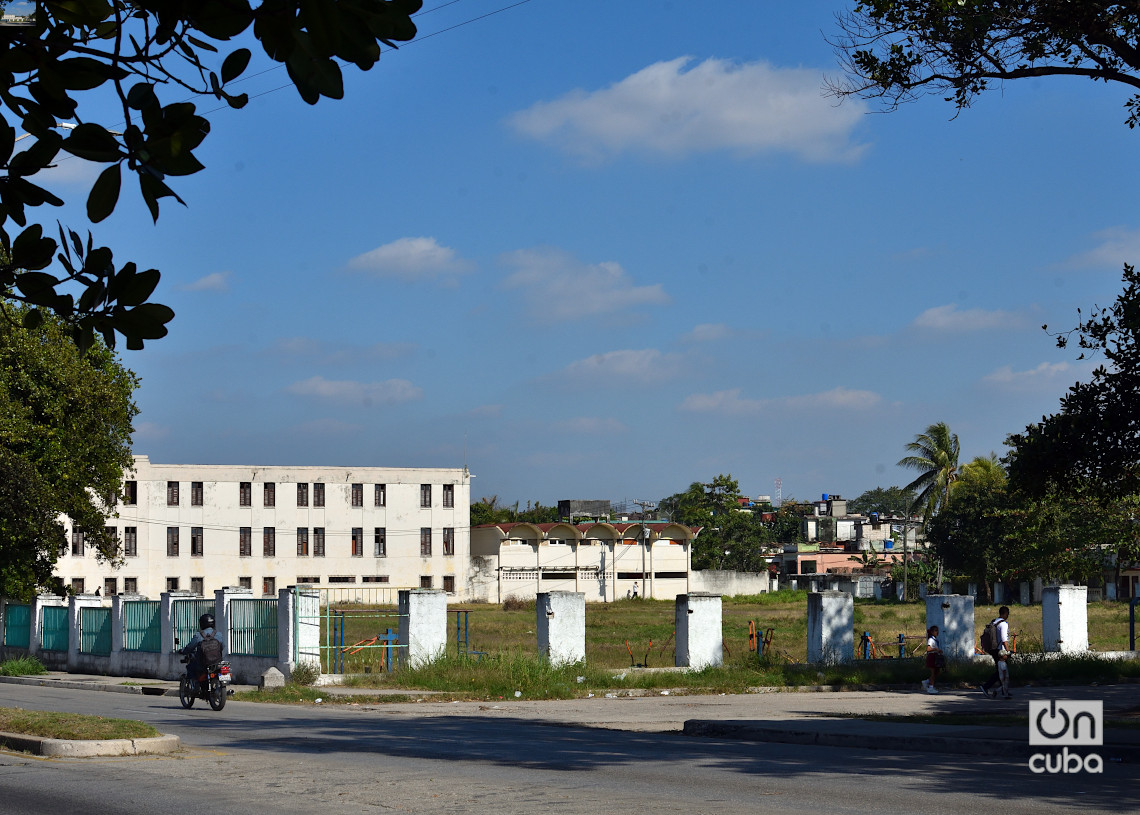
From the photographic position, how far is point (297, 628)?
85.9 feet

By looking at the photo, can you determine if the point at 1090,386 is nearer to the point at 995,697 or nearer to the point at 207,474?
the point at 995,697

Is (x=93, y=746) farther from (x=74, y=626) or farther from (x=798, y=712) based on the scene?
(x=74, y=626)

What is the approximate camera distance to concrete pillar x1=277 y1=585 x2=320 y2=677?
26.1m

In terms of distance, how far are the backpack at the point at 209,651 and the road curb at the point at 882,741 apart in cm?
845

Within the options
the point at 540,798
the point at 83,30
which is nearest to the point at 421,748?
the point at 540,798

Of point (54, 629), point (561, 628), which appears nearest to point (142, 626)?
point (54, 629)

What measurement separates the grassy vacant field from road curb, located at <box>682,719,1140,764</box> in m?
10.7

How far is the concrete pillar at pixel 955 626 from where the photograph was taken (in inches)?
1132

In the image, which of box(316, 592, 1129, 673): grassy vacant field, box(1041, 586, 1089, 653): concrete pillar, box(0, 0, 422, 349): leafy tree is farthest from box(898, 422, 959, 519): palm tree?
box(0, 0, 422, 349): leafy tree

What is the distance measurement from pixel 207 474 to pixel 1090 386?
2681 inches

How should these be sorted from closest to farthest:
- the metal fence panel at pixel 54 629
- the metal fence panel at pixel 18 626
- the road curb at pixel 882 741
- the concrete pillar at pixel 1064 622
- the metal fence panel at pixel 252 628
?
the road curb at pixel 882 741 < the metal fence panel at pixel 252 628 < the concrete pillar at pixel 1064 622 < the metal fence panel at pixel 54 629 < the metal fence panel at pixel 18 626

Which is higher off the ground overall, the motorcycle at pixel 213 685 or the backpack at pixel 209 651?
the backpack at pixel 209 651

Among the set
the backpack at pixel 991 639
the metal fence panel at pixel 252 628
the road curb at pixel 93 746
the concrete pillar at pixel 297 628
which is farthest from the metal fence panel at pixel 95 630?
the backpack at pixel 991 639

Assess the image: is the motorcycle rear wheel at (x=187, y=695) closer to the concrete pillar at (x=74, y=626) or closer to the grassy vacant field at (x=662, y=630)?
the grassy vacant field at (x=662, y=630)
